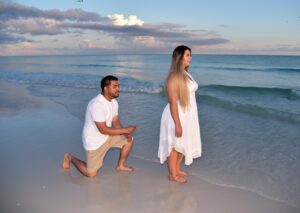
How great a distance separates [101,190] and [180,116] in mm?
1428

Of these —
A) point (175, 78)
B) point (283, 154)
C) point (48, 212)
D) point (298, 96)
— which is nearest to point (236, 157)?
point (283, 154)

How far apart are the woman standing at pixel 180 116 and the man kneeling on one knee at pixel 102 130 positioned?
0.53 m

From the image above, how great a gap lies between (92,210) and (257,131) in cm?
489

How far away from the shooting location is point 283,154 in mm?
5926

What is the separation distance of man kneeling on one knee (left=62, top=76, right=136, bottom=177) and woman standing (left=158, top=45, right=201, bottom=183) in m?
0.53

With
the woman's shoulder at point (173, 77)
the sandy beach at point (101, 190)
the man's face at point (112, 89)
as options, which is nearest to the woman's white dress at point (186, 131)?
the woman's shoulder at point (173, 77)

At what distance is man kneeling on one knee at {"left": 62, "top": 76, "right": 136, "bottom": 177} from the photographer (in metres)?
4.41

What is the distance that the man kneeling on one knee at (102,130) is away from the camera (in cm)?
441

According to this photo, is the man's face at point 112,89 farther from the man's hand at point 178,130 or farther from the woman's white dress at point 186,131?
the man's hand at point 178,130

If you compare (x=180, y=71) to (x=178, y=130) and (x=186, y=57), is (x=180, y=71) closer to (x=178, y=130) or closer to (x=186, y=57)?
(x=186, y=57)

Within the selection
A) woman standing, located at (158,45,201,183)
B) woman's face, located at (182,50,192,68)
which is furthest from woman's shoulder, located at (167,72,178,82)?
woman's face, located at (182,50,192,68)

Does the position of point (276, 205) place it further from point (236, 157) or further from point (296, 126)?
point (296, 126)

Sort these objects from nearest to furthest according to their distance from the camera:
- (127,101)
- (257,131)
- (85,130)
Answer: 1. (85,130)
2. (257,131)
3. (127,101)

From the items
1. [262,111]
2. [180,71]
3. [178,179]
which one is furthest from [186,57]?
[262,111]
